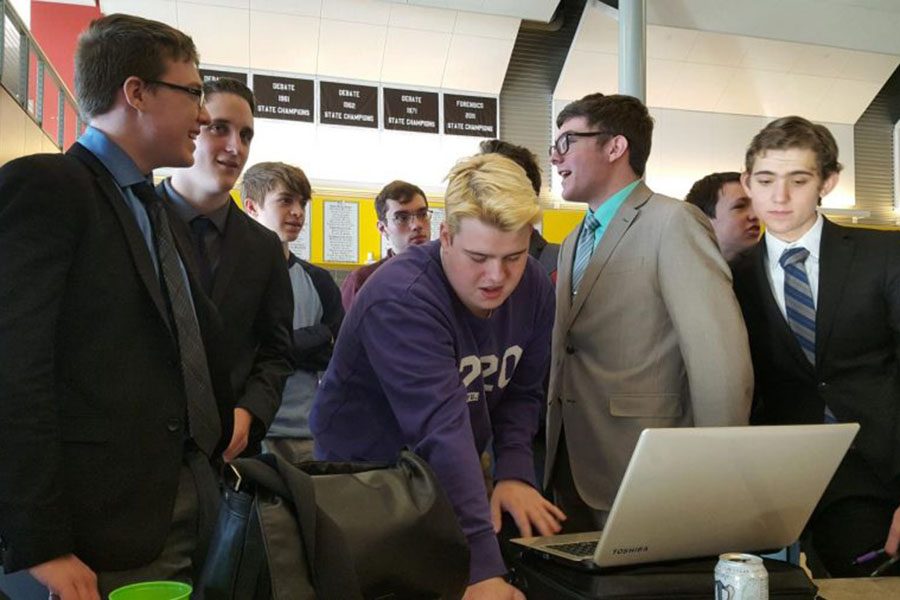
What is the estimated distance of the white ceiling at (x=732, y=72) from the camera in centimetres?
729

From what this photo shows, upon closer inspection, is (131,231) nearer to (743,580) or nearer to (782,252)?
(743,580)

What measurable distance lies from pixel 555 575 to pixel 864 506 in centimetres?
103

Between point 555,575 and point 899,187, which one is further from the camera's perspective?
point 899,187

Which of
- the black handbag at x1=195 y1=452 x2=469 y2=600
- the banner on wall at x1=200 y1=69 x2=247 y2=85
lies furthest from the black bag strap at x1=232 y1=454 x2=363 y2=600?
the banner on wall at x1=200 y1=69 x2=247 y2=85

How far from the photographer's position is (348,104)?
689 centimetres

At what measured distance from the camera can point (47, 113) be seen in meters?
6.27

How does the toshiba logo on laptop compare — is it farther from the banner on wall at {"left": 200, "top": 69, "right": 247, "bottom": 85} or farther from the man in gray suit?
the banner on wall at {"left": 200, "top": 69, "right": 247, "bottom": 85}

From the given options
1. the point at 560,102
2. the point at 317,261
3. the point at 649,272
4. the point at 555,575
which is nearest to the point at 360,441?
the point at 555,575

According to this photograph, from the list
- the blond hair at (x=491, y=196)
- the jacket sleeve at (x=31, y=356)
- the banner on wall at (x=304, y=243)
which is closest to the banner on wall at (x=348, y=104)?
the banner on wall at (x=304, y=243)

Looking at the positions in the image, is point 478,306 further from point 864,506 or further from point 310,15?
point 310,15

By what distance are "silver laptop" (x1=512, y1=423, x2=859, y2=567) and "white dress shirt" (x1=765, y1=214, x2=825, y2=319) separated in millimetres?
771

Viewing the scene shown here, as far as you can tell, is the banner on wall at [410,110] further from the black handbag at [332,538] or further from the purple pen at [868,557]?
the black handbag at [332,538]

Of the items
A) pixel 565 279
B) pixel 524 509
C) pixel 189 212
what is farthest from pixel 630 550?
pixel 189 212

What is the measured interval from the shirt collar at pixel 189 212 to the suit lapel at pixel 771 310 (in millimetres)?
1473
